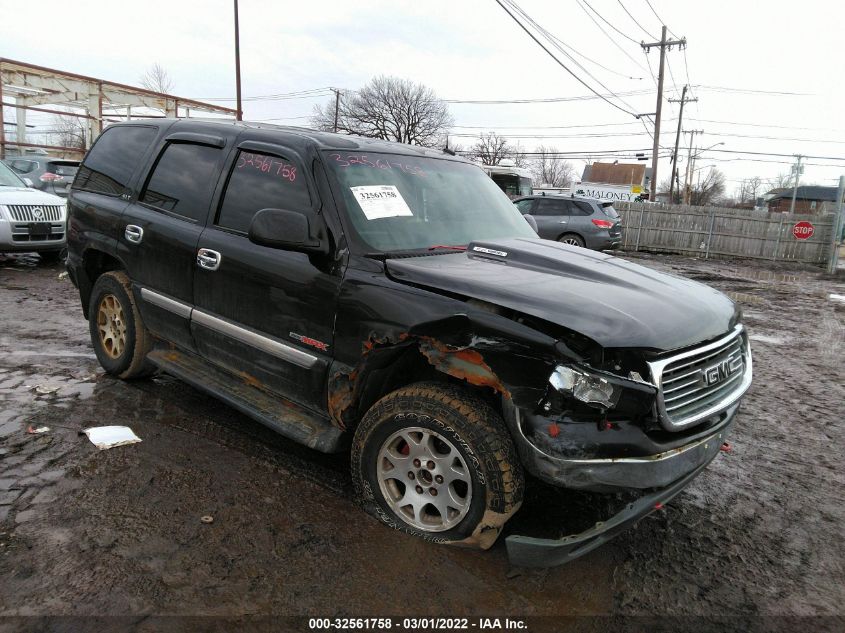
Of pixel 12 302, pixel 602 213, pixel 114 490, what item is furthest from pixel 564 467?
pixel 602 213

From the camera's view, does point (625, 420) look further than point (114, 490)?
No

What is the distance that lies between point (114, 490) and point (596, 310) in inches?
101

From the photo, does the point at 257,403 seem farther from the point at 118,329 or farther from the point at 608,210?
the point at 608,210

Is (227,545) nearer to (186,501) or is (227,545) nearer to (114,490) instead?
(186,501)

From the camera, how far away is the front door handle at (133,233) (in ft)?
12.8

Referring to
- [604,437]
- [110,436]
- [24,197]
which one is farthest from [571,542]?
[24,197]

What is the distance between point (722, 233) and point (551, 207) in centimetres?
858

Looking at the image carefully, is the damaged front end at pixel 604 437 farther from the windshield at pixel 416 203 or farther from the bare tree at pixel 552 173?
the bare tree at pixel 552 173

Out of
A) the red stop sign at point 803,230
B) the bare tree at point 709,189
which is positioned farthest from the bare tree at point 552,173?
the red stop sign at point 803,230

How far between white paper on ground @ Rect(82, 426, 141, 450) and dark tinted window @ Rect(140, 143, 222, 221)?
142 centimetres

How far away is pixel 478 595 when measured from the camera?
2369mm

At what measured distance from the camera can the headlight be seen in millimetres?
2166

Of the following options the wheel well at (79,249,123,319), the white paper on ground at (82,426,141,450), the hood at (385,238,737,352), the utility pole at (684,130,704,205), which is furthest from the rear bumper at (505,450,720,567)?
the utility pole at (684,130,704,205)

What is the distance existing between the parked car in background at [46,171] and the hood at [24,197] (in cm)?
322
